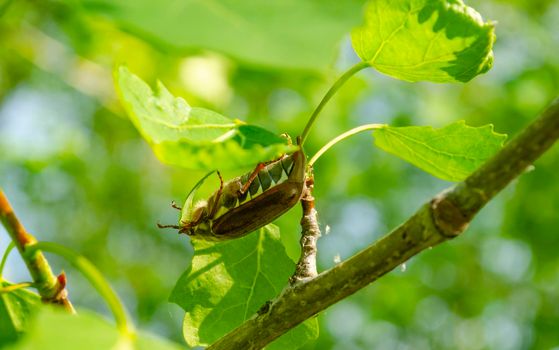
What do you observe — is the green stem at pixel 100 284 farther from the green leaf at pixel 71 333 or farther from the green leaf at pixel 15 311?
the green leaf at pixel 15 311

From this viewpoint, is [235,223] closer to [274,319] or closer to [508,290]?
[274,319]

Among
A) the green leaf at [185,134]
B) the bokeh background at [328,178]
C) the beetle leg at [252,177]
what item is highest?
the green leaf at [185,134]

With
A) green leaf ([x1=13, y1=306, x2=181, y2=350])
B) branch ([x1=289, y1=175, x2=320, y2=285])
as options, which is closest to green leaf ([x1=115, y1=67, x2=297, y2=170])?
green leaf ([x1=13, y1=306, x2=181, y2=350])

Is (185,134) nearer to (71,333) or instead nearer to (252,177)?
(252,177)

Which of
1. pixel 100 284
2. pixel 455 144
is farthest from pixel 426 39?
pixel 100 284

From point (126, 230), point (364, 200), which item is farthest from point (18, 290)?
point (126, 230)

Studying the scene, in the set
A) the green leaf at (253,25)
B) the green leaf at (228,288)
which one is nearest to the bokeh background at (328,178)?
the green leaf at (228,288)

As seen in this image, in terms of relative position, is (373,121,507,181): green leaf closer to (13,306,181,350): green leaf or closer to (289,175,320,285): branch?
(289,175,320,285): branch
